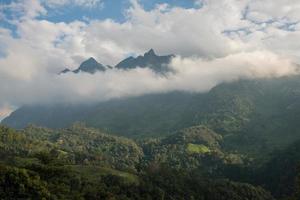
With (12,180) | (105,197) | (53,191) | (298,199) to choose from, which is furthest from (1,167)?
(298,199)

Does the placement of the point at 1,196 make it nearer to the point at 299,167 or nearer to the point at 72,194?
the point at 72,194

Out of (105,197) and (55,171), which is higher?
(55,171)

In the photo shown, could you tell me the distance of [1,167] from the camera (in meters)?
156

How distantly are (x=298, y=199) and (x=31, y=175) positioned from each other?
87.0m

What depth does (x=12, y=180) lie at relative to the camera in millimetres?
→ 150750

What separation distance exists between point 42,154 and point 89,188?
61539 millimetres

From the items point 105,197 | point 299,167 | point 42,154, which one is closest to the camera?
point 42,154

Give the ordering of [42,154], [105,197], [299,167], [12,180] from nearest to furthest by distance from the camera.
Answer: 1. [42,154]
2. [12,180]
3. [299,167]
4. [105,197]

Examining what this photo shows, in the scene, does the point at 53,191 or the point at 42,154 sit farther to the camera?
the point at 53,191

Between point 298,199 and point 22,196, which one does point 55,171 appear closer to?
point 22,196

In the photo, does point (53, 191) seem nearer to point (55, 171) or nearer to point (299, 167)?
point (55, 171)

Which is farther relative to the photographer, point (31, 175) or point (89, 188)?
point (89, 188)

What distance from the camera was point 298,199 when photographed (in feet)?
488

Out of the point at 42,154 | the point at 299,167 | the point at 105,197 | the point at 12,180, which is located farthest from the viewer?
the point at 105,197
